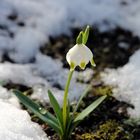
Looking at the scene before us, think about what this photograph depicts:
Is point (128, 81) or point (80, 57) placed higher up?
point (128, 81)

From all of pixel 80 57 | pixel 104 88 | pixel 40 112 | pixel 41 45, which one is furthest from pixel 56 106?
pixel 41 45

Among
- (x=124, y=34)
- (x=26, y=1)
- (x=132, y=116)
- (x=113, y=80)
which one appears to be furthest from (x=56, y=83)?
(x=26, y=1)

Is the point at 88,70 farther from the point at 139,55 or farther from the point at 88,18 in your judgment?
the point at 88,18

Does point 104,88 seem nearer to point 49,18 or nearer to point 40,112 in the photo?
point 40,112

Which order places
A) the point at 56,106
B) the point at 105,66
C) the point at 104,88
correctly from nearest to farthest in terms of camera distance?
1. the point at 56,106
2. the point at 104,88
3. the point at 105,66

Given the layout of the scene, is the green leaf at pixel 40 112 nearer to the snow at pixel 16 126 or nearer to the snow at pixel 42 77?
the snow at pixel 16 126

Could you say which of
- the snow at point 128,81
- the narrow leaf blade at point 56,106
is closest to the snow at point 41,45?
the snow at point 128,81
